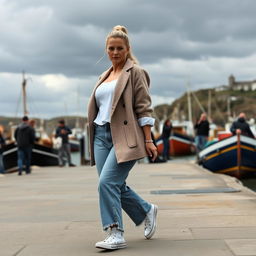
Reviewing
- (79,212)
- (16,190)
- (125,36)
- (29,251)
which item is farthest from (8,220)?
(16,190)

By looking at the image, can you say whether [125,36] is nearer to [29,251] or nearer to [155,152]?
[155,152]

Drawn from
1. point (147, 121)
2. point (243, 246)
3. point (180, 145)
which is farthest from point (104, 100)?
point (180, 145)

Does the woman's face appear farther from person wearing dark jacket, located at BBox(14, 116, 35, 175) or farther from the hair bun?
person wearing dark jacket, located at BBox(14, 116, 35, 175)

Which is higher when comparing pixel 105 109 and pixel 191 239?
pixel 105 109

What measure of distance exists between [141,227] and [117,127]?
174 centimetres

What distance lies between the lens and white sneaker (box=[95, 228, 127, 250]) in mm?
5074

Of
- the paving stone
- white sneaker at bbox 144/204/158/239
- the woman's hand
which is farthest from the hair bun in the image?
the paving stone

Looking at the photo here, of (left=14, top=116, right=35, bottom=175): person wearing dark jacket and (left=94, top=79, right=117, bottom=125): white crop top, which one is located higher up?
(left=94, top=79, right=117, bottom=125): white crop top

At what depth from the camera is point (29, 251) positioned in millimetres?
5215

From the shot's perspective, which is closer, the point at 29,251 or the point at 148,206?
the point at 29,251

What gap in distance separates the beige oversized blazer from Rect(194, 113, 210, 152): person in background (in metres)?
17.4

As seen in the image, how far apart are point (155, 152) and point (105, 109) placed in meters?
0.59

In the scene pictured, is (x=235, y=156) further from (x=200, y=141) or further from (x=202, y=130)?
(x=200, y=141)

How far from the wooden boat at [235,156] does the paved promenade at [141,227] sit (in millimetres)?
7843
